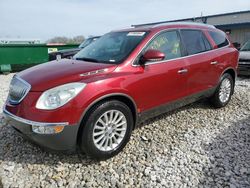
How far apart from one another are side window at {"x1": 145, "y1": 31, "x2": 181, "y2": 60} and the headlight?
144 cm

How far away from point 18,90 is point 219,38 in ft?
13.6

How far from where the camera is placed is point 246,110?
5.42 metres

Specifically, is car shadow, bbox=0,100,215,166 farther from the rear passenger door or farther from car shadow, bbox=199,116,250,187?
the rear passenger door

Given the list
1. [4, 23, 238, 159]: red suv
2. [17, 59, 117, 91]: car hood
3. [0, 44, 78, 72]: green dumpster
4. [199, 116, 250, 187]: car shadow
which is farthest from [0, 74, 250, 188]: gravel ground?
[0, 44, 78, 72]: green dumpster

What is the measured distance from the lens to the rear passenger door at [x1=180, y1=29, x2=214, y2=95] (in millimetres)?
4484

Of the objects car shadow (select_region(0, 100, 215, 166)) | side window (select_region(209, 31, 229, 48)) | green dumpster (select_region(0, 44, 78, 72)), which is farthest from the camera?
green dumpster (select_region(0, 44, 78, 72))

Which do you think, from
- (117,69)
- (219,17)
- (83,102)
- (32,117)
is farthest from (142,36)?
(219,17)

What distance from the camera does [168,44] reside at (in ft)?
13.9

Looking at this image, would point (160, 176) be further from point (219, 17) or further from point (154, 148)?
point (219, 17)

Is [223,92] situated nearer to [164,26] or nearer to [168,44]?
[168,44]

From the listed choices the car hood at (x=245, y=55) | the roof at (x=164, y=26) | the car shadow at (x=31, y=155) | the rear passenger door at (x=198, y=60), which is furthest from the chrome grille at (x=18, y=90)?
the car hood at (x=245, y=55)

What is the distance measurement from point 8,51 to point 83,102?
10636mm

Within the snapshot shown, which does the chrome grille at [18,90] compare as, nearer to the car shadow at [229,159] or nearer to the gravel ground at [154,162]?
the gravel ground at [154,162]

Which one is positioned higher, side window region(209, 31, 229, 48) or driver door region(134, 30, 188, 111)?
side window region(209, 31, 229, 48)
